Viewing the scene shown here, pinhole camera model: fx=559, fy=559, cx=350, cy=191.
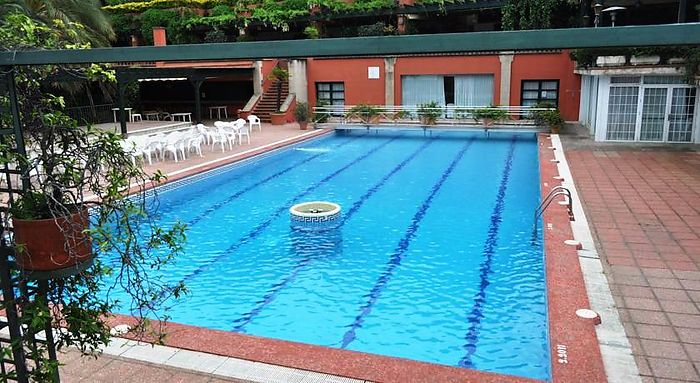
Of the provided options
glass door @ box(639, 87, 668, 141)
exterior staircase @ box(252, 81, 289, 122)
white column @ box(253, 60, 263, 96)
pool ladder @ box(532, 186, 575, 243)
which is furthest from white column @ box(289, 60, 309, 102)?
pool ladder @ box(532, 186, 575, 243)

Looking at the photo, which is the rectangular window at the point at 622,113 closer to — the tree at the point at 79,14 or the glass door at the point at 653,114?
the glass door at the point at 653,114

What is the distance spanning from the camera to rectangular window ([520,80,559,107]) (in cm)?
2197

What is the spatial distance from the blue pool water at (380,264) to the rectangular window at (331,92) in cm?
1176

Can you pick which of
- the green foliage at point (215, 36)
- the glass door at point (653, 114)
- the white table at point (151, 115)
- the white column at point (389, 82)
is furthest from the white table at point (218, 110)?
the glass door at point (653, 114)

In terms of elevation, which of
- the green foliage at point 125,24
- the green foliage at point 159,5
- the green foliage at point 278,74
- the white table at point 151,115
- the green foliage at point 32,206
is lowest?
the white table at point 151,115

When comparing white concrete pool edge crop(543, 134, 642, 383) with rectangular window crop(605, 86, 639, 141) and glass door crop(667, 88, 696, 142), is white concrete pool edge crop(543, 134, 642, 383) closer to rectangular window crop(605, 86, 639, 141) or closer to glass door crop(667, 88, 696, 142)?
rectangular window crop(605, 86, 639, 141)

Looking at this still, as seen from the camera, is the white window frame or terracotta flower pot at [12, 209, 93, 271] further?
the white window frame

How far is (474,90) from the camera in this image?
918 inches

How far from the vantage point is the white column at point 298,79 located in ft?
81.1

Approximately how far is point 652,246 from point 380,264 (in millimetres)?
3568

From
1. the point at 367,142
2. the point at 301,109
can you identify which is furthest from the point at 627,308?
the point at 301,109

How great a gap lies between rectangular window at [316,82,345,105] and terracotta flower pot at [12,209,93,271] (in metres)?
22.9

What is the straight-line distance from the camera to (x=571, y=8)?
23.1 m

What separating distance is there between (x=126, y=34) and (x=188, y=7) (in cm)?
424
